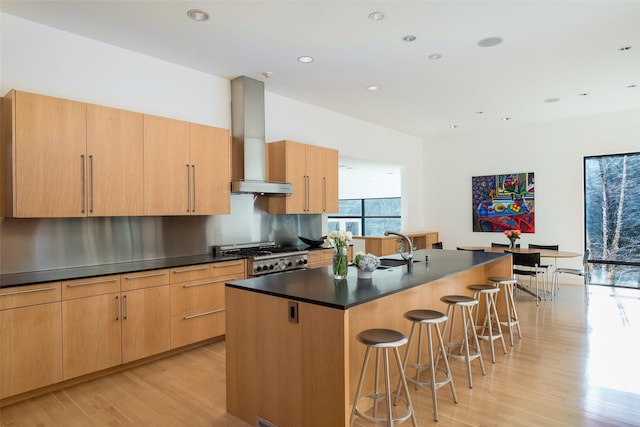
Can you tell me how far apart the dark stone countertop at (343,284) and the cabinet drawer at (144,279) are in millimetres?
1252

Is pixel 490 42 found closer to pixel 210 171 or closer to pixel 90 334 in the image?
pixel 210 171

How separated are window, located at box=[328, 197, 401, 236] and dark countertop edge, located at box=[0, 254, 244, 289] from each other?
297 inches

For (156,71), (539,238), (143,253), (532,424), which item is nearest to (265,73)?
(156,71)

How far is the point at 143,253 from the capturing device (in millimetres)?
4035

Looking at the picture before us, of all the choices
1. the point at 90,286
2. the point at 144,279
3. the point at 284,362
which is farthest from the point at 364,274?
the point at 90,286

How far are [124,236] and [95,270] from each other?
0.59 meters

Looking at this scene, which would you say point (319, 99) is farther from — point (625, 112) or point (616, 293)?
point (616, 293)

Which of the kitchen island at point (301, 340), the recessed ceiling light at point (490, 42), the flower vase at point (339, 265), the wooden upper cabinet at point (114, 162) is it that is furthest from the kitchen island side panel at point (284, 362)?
the recessed ceiling light at point (490, 42)

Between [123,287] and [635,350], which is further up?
[123,287]

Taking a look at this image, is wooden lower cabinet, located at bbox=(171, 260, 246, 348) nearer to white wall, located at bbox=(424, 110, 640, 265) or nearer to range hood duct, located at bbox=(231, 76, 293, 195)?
range hood duct, located at bbox=(231, 76, 293, 195)

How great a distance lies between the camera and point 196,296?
153 inches

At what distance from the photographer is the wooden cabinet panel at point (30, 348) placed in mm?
2730

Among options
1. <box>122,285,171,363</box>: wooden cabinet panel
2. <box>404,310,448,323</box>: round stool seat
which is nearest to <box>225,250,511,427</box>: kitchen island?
<box>404,310,448,323</box>: round stool seat

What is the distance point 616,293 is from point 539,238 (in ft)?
5.08
